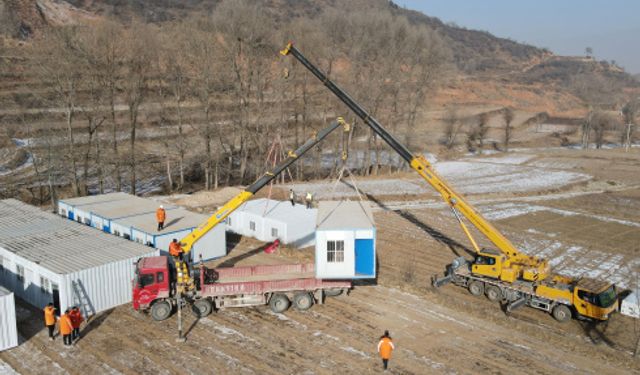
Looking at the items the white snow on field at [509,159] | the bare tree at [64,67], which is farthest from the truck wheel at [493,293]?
the white snow on field at [509,159]

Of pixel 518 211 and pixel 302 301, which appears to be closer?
pixel 302 301

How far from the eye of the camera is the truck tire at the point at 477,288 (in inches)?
772

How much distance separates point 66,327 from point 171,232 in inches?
294

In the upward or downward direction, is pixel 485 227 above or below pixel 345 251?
above

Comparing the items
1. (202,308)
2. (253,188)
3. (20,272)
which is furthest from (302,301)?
(20,272)

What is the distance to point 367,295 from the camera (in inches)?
778

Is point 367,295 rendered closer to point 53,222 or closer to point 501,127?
point 53,222

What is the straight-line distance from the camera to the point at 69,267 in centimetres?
1730

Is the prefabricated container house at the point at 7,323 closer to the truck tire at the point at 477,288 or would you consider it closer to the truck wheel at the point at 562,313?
the truck tire at the point at 477,288

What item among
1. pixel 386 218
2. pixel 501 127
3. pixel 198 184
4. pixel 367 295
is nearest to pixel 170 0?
pixel 501 127

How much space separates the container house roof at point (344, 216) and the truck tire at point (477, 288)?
4789 mm

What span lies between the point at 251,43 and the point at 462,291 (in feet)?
97.4

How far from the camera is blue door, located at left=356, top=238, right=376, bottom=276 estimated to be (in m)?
17.9

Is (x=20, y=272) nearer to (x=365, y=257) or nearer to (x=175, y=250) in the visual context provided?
(x=175, y=250)
